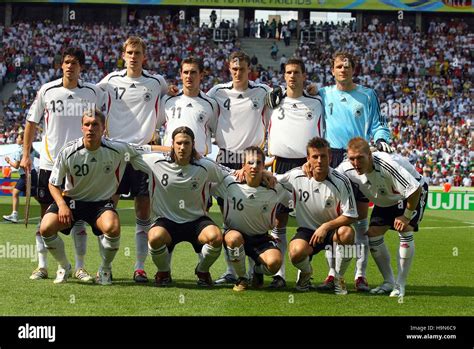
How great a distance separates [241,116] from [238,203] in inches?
46.2

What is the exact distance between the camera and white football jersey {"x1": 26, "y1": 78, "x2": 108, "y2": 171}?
8312 mm

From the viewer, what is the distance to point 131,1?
37281 millimetres

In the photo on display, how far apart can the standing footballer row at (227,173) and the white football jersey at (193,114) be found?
1 centimetres

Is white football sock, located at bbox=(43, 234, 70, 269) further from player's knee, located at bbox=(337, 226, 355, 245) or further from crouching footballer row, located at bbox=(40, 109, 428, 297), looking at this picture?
player's knee, located at bbox=(337, 226, 355, 245)

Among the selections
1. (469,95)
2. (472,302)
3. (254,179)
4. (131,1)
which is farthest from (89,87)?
(131,1)

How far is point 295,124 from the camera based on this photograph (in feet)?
27.9

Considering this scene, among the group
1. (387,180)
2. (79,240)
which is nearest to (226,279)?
(79,240)

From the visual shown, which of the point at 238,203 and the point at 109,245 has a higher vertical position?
the point at 238,203

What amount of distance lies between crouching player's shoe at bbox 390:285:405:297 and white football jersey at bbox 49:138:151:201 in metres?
2.63

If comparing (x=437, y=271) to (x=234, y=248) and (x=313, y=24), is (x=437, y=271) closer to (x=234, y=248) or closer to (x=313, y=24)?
(x=234, y=248)

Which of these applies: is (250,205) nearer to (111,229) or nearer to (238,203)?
(238,203)

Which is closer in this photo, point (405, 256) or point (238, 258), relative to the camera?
point (238, 258)

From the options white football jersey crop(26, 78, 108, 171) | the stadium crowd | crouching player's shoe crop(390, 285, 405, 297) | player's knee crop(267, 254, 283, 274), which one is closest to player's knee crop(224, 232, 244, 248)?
player's knee crop(267, 254, 283, 274)

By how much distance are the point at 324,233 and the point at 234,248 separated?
0.80 meters
